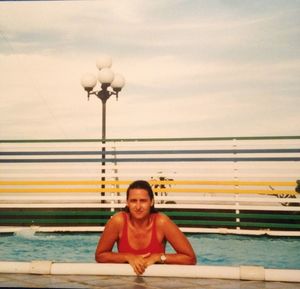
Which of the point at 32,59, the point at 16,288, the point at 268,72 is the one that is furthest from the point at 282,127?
the point at 16,288

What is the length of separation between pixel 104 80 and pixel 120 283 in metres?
6.82

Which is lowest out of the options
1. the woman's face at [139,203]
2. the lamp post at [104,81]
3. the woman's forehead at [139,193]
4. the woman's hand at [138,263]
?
the woman's hand at [138,263]

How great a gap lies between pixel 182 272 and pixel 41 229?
232 inches

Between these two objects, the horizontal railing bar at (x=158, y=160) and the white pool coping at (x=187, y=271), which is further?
the horizontal railing bar at (x=158, y=160)

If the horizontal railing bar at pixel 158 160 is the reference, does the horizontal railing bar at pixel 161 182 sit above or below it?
below

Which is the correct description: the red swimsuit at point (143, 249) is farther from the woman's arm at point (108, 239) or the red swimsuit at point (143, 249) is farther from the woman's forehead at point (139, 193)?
the woman's forehead at point (139, 193)

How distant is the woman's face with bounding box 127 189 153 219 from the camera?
344 centimetres

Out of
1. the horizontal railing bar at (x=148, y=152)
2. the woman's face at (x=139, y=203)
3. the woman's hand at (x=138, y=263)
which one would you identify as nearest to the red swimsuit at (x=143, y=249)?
the woman's face at (x=139, y=203)

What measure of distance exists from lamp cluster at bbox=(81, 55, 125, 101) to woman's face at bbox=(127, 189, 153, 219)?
250 inches

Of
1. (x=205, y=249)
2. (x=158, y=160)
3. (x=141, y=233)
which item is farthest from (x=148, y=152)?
(x=141, y=233)

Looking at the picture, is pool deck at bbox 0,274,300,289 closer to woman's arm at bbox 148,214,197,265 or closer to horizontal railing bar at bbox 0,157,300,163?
woman's arm at bbox 148,214,197,265

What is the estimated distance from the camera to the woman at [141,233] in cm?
344

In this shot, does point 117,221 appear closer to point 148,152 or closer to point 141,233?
point 141,233

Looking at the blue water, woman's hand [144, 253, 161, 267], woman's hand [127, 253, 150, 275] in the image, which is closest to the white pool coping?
woman's hand [127, 253, 150, 275]
